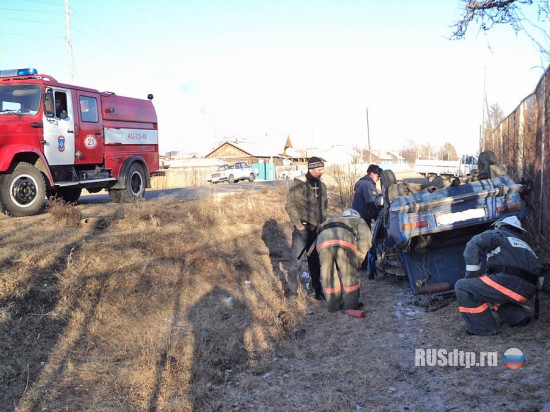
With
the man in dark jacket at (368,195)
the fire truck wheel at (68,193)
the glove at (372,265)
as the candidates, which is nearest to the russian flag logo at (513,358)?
the glove at (372,265)

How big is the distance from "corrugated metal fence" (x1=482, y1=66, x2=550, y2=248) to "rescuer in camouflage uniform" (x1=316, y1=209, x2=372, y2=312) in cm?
251

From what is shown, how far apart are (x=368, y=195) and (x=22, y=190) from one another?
6140 mm

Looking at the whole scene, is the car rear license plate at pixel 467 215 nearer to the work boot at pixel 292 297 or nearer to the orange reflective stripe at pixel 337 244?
the orange reflective stripe at pixel 337 244

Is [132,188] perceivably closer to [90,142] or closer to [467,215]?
[90,142]

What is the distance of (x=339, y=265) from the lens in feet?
20.2

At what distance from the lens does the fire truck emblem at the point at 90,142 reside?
35.9 ft

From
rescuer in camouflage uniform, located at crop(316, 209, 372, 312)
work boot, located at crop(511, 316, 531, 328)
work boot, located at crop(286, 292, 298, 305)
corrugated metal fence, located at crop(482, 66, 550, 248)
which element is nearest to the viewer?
work boot, located at crop(511, 316, 531, 328)

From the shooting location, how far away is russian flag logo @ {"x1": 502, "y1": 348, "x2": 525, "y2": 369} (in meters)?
4.01

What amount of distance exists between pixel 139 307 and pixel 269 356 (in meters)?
2.18

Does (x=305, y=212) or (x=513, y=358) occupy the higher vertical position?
(x=305, y=212)

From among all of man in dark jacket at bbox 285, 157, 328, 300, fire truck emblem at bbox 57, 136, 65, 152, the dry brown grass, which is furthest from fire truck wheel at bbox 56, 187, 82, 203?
man in dark jacket at bbox 285, 157, 328, 300

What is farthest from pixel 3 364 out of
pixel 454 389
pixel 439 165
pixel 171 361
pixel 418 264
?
pixel 439 165

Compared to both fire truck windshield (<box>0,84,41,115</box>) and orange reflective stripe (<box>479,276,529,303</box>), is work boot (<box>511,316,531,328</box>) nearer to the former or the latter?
orange reflective stripe (<box>479,276,529,303</box>)

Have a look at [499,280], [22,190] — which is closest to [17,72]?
[22,190]
